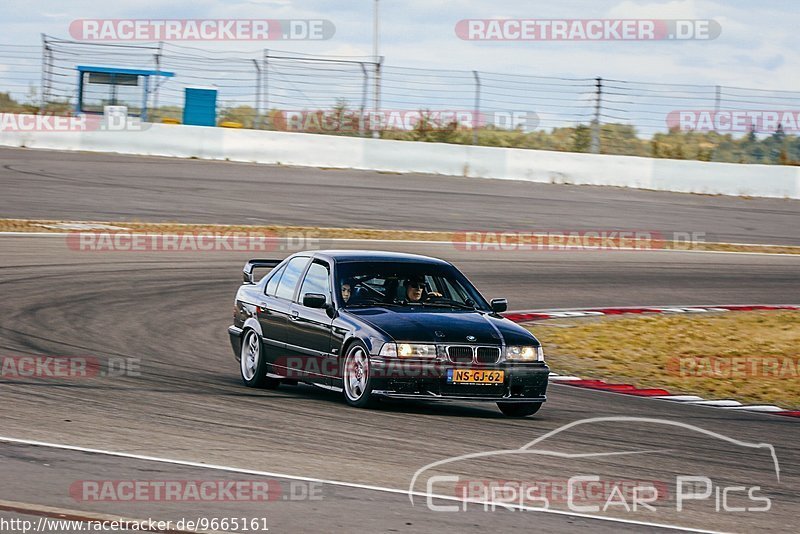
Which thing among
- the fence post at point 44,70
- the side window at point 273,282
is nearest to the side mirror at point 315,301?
the side window at point 273,282

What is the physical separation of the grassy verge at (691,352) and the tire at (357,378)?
3745 mm

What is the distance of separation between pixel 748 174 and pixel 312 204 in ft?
38.5

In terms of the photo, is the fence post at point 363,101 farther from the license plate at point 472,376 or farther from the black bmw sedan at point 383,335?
the license plate at point 472,376

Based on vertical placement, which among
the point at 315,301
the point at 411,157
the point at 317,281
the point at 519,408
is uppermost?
the point at 411,157

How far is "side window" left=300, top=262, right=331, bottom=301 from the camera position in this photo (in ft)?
32.6

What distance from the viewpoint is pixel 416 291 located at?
9.92 metres

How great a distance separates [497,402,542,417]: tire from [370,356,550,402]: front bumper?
1.01 ft

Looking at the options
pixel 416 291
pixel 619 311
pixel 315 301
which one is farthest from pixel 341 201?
pixel 315 301

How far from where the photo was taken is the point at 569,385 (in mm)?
11641

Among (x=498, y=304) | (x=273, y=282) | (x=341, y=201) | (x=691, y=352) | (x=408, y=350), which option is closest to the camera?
(x=408, y=350)

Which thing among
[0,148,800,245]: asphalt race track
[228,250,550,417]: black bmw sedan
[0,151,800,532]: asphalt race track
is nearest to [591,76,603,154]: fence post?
[0,148,800,245]: asphalt race track

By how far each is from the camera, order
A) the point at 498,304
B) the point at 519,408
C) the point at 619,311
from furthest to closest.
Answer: the point at 619,311 → the point at 498,304 → the point at 519,408

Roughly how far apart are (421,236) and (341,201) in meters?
3.38

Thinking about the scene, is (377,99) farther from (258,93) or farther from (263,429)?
(263,429)
